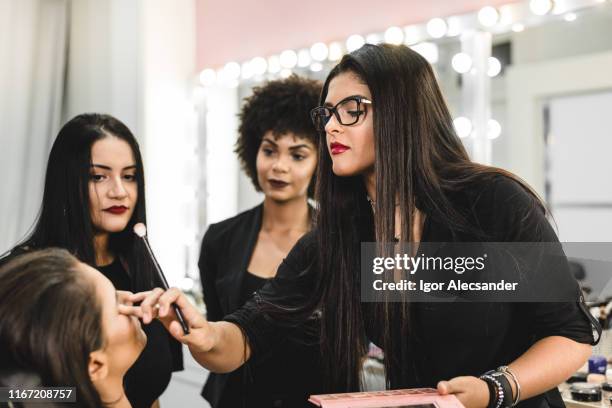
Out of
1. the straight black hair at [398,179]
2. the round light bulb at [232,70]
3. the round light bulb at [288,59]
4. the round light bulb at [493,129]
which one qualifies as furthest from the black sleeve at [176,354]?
the round light bulb at [232,70]

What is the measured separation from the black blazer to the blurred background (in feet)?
1.62

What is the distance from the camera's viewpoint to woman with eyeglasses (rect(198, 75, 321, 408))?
4.50 ft

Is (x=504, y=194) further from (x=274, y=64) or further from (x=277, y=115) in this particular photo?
(x=274, y=64)

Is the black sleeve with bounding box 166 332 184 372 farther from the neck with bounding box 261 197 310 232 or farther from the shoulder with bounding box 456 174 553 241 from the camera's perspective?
the shoulder with bounding box 456 174 553 241

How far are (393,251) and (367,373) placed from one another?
21.1 inches

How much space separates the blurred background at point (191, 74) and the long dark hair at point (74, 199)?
0.79 meters

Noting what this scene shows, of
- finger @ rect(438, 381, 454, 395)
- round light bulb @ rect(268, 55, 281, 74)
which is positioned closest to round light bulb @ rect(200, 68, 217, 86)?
round light bulb @ rect(268, 55, 281, 74)

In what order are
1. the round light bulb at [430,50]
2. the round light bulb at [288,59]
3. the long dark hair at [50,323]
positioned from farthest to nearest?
the round light bulb at [288,59] < the round light bulb at [430,50] < the long dark hair at [50,323]

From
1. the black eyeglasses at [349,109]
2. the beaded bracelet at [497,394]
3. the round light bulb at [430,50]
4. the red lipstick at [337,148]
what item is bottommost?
the beaded bracelet at [497,394]

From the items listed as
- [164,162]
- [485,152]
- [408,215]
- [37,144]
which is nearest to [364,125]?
[408,215]

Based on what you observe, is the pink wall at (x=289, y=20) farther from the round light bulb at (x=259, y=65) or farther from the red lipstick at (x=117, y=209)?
the red lipstick at (x=117, y=209)

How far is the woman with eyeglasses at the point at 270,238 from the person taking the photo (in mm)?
1370

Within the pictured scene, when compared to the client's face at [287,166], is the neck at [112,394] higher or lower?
lower

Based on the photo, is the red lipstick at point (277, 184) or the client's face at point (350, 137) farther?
the red lipstick at point (277, 184)
